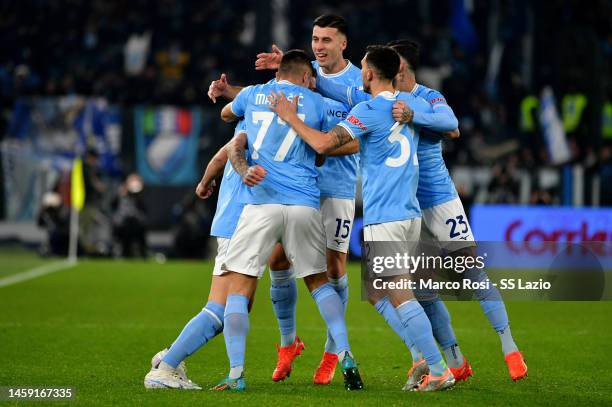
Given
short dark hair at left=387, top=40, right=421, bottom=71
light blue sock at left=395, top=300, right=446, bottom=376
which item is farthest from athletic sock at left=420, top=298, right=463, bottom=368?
short dark hair at left=387, top=40, right=421, bottom=71

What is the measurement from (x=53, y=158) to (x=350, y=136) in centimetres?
1512

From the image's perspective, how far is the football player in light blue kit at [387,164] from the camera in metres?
7.43

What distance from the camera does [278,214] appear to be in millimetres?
7449

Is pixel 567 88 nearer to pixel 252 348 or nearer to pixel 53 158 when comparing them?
pixel 53 158

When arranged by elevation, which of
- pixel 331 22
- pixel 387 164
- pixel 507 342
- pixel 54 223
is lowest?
pixel 54 223

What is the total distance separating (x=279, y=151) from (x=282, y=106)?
290 millimetres

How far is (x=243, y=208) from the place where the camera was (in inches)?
302

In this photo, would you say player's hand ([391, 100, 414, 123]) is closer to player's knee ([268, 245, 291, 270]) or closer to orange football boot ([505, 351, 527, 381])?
player's knee ([268, 245, 291, 270])

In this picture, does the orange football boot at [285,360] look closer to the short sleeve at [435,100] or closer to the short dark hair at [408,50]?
the short sleeve at [435,100]

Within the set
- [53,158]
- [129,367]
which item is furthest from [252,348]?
[53,158]

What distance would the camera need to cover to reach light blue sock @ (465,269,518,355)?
8086 millimetres

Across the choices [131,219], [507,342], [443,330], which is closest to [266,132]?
[443,330]

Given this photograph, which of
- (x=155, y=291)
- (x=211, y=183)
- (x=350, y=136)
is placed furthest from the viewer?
(x=155, y=291)

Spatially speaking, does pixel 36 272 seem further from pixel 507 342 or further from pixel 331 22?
pixel 507 342
